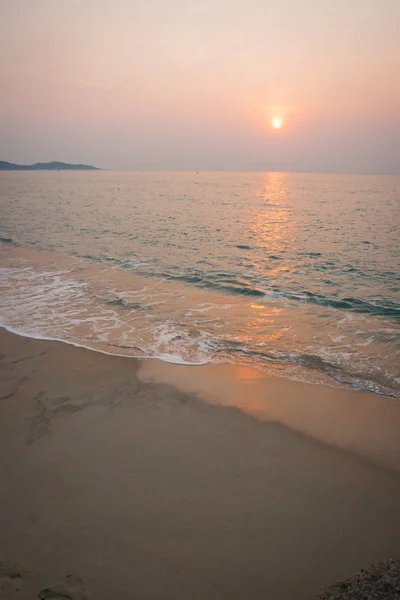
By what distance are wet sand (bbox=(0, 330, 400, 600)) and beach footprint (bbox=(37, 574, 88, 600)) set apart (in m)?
0.01

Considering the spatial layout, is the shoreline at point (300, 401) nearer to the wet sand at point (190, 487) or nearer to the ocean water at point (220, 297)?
the wet sand at point (190, 487)

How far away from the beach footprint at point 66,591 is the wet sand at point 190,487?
1cm

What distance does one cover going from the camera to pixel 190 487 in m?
4.43

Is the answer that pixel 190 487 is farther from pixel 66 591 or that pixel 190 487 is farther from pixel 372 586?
pixel 372 586

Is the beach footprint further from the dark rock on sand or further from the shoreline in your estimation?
the shoreline

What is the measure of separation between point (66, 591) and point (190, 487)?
5.43 ft

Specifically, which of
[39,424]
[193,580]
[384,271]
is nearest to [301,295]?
[384,271]

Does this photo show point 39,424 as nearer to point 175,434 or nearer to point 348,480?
point 175,434

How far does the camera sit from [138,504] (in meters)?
4.16

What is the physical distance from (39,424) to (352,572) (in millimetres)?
4608

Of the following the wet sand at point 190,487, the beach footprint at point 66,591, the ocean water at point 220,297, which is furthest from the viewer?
the ocean water at point 220,297

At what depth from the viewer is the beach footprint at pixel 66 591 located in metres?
3.16

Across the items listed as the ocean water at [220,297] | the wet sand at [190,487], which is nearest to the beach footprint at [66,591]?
the wet sand at [190,487]

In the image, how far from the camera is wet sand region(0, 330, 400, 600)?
3420 millimetres
